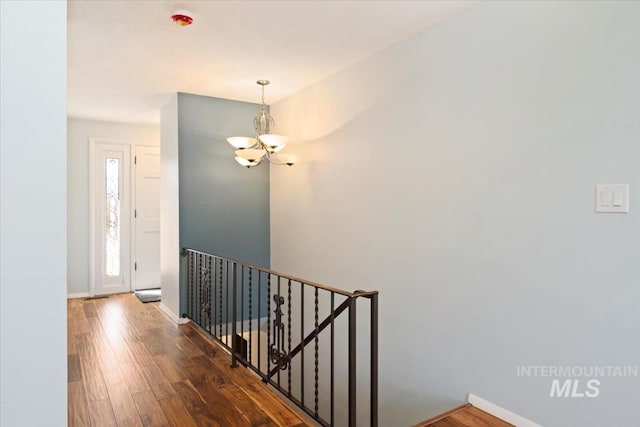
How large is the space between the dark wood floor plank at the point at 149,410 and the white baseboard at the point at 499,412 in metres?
1.77

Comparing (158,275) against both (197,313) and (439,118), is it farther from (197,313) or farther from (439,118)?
(439,118)

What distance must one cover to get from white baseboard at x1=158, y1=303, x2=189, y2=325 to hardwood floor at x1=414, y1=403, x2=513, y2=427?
9.28ft

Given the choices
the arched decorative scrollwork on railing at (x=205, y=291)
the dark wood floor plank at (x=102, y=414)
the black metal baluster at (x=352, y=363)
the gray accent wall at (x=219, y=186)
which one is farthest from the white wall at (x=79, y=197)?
the black metal baluster at (x=352, y=363)

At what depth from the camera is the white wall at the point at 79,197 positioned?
5.26m

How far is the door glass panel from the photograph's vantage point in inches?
218

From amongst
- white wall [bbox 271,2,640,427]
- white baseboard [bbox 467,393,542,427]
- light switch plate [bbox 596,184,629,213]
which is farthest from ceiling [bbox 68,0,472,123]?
white baseboard [bbox 467,393,542,427]

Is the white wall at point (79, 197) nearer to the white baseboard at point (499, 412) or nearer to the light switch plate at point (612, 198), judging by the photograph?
the white baseboard at point (499, 412)

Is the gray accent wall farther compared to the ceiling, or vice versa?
the gray accent wall

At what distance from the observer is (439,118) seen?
8.42 feet

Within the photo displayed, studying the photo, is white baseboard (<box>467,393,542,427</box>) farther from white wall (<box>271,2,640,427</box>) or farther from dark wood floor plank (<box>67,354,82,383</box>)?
dark wood floor plank (<box>67,354,82,383</box>)

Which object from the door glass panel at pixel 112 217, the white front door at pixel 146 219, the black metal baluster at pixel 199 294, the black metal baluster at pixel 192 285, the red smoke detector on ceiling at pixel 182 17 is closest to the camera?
the red smoke detector on ceiling at pixel 182 17

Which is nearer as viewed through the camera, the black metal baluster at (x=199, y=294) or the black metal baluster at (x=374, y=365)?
the black metal baluster at (x=374, y=365)

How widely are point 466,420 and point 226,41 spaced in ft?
9.43

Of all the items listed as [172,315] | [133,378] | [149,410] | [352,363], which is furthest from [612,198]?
[172,315]
